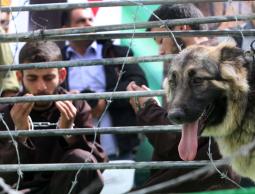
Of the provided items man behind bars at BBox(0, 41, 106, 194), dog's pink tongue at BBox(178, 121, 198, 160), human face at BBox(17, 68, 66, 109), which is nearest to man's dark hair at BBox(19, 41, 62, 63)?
man behind bars at BBox(0, 41, 106, 194)

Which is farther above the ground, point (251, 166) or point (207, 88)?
point (207, 88)

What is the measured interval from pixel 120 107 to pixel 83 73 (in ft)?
1.38

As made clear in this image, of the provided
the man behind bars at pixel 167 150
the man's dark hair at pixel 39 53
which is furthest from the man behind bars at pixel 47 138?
the man behind bars at pixel 167 150

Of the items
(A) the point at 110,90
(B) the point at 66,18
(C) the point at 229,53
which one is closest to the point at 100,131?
(C) the point at 229,53

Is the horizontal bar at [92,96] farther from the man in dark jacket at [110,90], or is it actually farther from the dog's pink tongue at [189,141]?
the man in dark jacket at [110,90]

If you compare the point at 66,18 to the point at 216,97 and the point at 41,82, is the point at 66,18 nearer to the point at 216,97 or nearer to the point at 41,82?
the point at 41,82

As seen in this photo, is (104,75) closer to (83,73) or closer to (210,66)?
(83,73)

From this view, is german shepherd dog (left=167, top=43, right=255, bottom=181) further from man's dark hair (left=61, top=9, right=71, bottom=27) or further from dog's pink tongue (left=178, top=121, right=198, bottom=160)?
man's dark hair (left=61, top=9, right=71, bottom=27)

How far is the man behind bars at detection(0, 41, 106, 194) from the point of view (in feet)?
14.8

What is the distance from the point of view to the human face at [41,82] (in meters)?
4.84

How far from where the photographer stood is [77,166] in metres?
4.21

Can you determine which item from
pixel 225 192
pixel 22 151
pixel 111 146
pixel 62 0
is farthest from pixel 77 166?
pixel 62 0

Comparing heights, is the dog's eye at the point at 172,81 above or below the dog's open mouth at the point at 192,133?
above

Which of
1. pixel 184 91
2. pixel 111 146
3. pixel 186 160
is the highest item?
pixel 184 91
